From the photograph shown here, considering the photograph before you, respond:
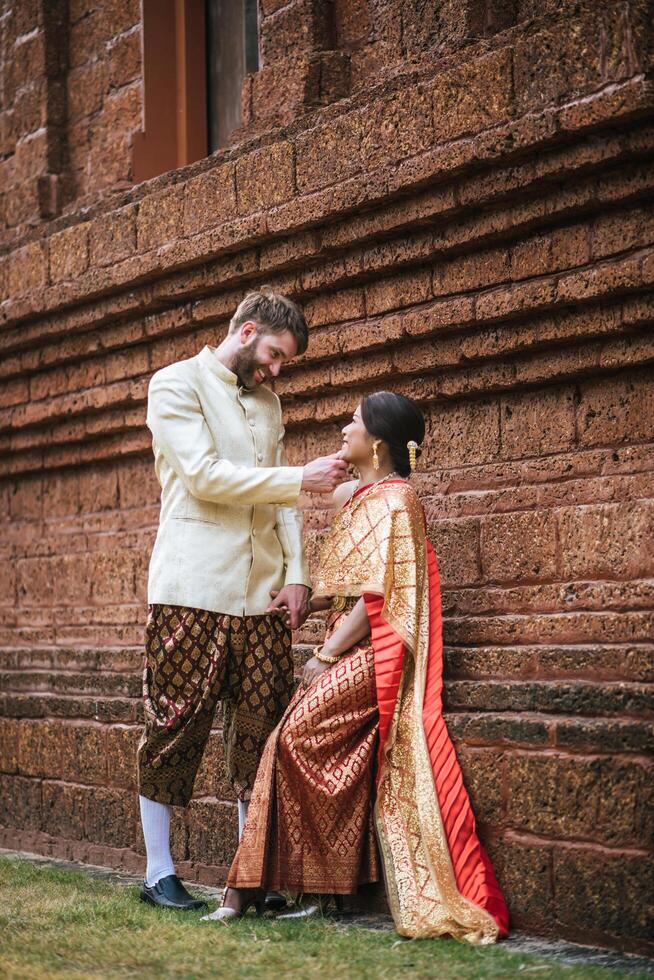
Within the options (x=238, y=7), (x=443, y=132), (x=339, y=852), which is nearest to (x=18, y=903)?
(x=339, y=852)

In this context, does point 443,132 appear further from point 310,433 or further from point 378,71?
point 310,433

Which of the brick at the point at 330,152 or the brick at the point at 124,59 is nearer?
the brick at the point at 330,152

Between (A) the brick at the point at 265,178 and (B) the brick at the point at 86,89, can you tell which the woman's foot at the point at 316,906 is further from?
(B) the brick at the point at 86,89

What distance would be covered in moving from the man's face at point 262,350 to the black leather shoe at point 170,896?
1.76 meters

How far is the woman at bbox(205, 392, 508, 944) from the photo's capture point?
181 inches

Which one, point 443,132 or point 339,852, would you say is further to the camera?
point 443,132

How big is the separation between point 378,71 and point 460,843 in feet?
9.72

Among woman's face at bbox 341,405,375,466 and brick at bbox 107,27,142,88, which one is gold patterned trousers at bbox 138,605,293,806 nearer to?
woman's face at bbox 341,405,375,466

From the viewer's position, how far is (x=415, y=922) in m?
4.43

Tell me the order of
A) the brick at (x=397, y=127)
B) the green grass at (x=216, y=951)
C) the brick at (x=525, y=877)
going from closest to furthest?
the green grass at (x=216, y=951) < the brick at (x=525, y=877) < the brick at (x=397, y=127)

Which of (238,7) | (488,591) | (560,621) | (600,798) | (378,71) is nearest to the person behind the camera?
(600,798)

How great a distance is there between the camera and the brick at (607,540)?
4.52 metres

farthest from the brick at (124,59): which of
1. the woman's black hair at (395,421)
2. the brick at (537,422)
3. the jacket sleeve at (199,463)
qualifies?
the brick at (537,422)

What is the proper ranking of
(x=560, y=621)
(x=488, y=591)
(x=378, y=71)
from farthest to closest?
1. (x=378, y=71)
2. (x=488, y=591)
3. (x=560, y=621)
